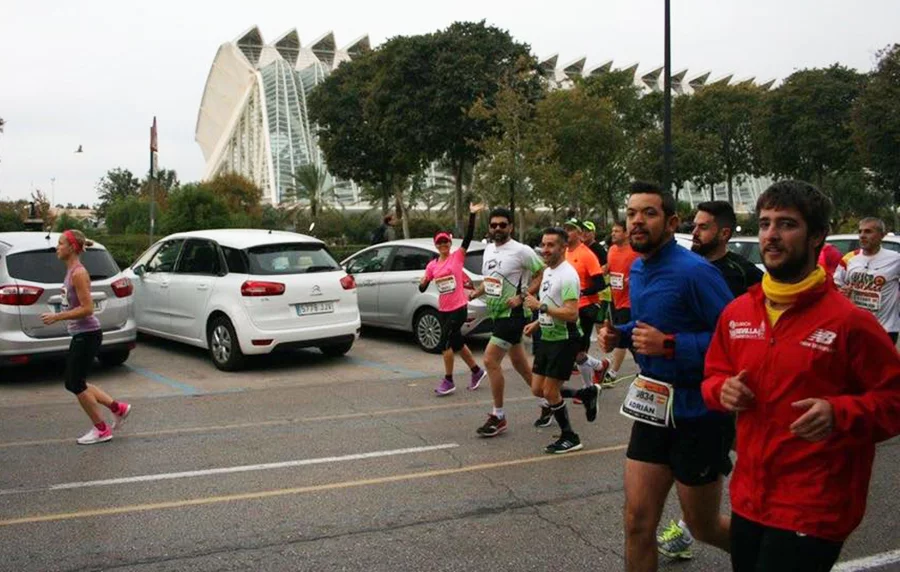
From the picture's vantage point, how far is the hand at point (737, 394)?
8.52ft

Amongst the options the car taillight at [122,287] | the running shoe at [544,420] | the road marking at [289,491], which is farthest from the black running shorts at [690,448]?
the car taillight at [122,287]

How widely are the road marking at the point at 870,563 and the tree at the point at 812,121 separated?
40.3m

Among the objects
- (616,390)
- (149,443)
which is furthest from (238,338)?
(616,390)

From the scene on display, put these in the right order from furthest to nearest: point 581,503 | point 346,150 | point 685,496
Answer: point 346,150, point 581,503, point 685,496

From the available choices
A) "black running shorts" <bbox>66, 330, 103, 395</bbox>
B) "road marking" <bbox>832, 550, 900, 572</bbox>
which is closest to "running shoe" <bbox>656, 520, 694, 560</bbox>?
"road marking" <bbox>832, 550, 900, 572</bbox>

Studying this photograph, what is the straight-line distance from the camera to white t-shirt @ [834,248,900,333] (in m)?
7.68

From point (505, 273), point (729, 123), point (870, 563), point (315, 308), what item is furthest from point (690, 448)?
point (729, 123)

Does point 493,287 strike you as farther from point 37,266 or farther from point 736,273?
point 37,266

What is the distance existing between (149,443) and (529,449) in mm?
Result: 3120

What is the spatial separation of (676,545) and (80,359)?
190 inches

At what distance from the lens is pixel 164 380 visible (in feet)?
32.6

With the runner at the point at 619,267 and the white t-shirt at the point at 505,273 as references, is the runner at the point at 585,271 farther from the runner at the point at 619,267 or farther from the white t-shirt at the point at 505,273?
the white t-shirt at the point at 505,273

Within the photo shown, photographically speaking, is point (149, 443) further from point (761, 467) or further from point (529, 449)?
point (761, 467)

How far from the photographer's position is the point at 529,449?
6.64 metres
